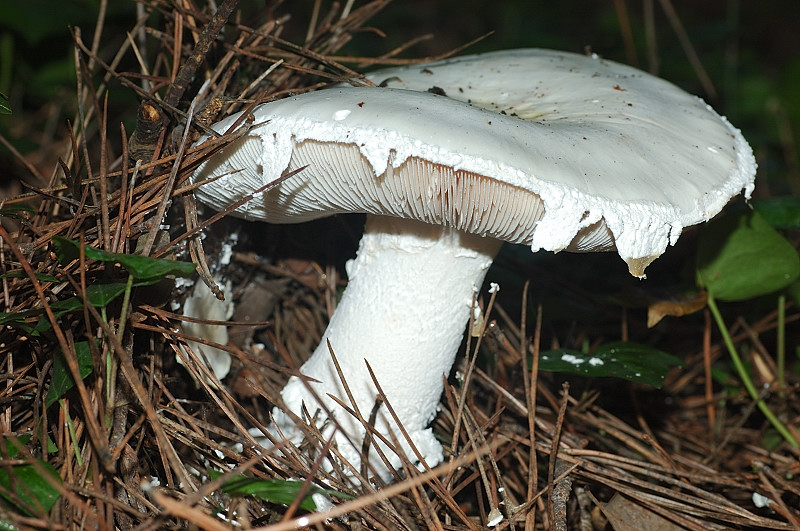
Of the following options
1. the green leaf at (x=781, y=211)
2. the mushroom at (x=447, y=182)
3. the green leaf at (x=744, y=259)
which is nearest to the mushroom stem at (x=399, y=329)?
the mushroom at (x=447, y=182)

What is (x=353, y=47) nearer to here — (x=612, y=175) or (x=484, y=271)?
(x=484, y=271)

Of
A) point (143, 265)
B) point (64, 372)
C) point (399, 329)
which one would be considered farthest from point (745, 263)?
point (64, 372)

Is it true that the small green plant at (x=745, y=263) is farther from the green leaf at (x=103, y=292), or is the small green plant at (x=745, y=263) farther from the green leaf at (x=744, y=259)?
the green leaf at (x=103, y=292)

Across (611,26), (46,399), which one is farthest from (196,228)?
(611,26)

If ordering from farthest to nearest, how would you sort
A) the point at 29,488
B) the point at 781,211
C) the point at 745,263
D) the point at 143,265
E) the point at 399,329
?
the point at 781,211, the point at 745,263, the point at 399,329, the point at 143,265, the point at 29,488

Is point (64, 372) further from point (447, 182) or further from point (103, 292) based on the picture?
point (447, 182)
